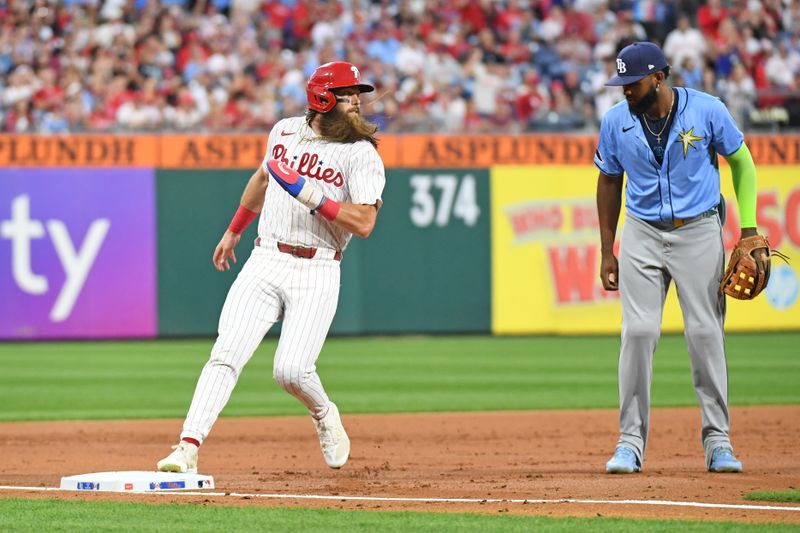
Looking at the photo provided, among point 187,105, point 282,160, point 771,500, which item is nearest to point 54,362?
point 187,105

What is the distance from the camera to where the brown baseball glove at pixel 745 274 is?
21.6ft

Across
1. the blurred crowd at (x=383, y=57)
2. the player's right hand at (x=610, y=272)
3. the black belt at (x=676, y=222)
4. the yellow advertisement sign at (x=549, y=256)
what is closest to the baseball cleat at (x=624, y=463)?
the player's right hand at (x=610, y=272)

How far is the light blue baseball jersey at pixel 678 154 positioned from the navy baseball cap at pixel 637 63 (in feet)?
0.76

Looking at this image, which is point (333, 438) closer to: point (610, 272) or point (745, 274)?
point (610, 272)

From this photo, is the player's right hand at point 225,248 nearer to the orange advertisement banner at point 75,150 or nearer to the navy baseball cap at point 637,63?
the navy baseball cap at point 637,63

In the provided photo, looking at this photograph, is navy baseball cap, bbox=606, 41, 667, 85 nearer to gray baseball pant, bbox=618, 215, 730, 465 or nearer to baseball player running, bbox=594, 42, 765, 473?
baseball player running, bbox=594, 42, 765, 473

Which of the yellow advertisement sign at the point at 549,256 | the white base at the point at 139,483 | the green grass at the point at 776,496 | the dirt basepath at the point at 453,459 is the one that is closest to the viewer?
the green grass at the point at 776,496

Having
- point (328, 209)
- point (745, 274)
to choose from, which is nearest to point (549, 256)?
point (745, 274)

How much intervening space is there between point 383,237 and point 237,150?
205 centimetres

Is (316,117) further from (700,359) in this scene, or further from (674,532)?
(674,532)

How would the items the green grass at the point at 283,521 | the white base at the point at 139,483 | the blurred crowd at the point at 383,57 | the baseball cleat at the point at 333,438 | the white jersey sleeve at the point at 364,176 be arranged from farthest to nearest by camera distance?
the blurred crowd at the point at 383,57, the baseball cleat at the point at 333,438, the white jersey sleeve at the point at 364,176, the white base at the point at 139,483, the green grass at the point at 283,521

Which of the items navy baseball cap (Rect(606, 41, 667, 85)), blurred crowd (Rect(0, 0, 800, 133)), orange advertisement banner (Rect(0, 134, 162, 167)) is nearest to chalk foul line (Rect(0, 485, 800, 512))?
navy baseball cap (Rect(606, 41, 667, 85))

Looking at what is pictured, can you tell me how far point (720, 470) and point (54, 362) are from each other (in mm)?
9471

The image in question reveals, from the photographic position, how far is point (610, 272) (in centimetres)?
689
